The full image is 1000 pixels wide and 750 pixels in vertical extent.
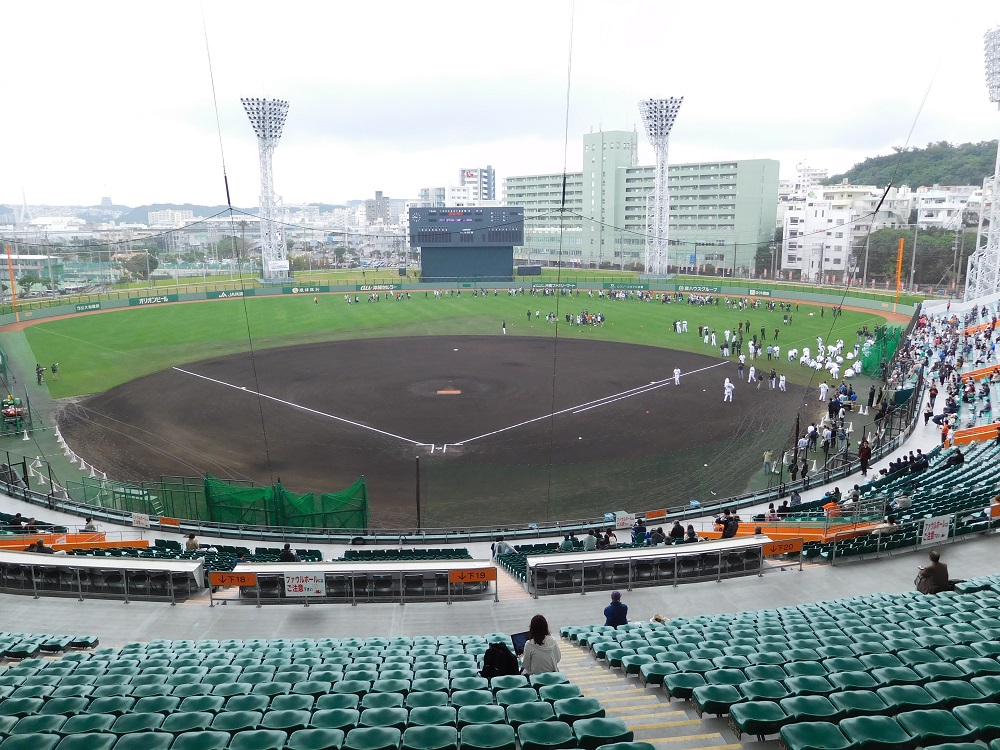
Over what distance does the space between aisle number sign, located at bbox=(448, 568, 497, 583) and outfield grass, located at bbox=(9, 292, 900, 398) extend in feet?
93.3

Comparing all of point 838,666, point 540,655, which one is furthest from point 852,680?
point 540,655

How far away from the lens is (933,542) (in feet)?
40.8

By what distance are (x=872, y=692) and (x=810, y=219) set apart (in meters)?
93.4

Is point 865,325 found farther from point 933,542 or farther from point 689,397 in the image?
point 933,542

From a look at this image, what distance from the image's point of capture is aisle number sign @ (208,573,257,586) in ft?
34.4

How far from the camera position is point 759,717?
521cm

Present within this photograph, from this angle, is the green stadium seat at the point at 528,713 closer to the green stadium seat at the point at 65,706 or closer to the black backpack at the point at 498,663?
the black backpack at the point at 498,663

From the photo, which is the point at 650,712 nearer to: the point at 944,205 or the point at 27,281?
the point at 27,281

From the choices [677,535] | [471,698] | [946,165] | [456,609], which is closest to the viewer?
[471,698]

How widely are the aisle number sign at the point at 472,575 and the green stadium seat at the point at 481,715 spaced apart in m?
5.23

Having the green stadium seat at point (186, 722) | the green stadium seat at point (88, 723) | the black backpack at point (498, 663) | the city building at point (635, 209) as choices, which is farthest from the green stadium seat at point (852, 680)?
the city building at point (635, 209)

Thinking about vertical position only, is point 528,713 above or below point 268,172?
below

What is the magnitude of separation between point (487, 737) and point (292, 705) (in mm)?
1700

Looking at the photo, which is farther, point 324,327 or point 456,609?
point 324,327
